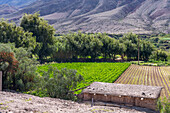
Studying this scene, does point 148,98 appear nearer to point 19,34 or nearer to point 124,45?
point 19,34

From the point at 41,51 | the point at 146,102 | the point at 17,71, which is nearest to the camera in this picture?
the point at 146,102

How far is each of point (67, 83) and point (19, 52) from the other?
856 centimetres

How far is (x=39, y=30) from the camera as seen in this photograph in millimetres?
62156

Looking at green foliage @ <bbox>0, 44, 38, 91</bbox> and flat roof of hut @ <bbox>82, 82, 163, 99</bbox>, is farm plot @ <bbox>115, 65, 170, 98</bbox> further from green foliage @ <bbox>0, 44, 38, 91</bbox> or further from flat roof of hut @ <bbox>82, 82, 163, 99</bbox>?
green foliage @ <bbox>0, 44, 38, 91</bbox>

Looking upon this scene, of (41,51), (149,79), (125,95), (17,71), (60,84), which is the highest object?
(41,51)

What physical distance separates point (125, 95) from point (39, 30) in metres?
48.5

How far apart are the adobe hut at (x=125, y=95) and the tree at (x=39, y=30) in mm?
40683

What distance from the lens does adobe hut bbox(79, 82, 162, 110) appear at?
1853cm

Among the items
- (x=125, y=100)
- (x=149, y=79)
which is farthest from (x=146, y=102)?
(x=149, y=79)

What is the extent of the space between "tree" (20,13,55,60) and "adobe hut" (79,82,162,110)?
40683 millimetres

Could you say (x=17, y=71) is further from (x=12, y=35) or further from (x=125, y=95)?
(x=12, y=35)

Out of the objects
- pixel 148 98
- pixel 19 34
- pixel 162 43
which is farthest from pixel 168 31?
pixel 148 98

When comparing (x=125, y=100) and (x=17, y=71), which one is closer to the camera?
(x=125, y=100)

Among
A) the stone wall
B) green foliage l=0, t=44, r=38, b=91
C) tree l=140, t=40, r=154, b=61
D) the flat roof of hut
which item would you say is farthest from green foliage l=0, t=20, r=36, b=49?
tree l=140, t=40, r=154, b=61
